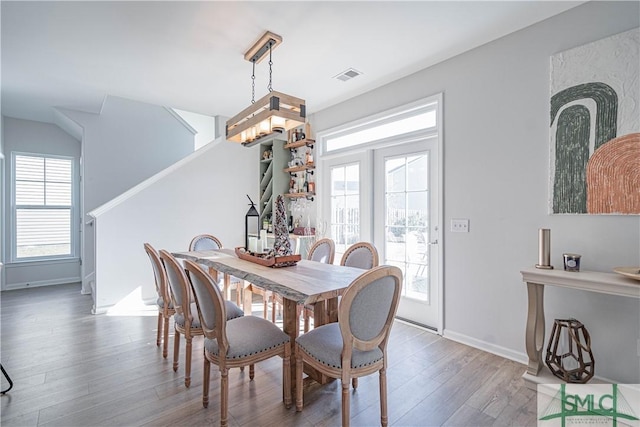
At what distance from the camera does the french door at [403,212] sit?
3324 millimetres

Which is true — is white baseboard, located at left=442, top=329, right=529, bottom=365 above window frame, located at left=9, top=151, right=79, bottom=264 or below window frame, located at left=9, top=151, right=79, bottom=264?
below

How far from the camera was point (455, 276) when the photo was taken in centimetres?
A: 306

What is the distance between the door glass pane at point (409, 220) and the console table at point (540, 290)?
1.16 metres

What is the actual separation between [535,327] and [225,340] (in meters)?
2.15

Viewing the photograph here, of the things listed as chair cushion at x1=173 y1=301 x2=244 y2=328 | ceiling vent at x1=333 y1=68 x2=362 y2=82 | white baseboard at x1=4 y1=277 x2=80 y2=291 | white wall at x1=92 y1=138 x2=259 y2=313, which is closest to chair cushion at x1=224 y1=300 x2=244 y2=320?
chair cushion at x1=173 y1=301 x2=244 y2=328

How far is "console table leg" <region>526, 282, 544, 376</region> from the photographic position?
2.26 meters

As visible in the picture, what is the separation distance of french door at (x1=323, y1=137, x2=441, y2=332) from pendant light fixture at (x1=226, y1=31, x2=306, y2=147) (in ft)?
5.08

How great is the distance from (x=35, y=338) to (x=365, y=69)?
4.32 meters

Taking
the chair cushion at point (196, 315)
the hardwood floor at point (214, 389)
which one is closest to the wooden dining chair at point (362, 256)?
the hardwood floor at point (214, 389)

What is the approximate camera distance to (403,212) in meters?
3.61

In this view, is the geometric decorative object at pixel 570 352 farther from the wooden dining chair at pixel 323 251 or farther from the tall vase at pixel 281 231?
the tall vase at pixel 281 231

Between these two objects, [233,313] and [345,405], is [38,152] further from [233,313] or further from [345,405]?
[345,405]

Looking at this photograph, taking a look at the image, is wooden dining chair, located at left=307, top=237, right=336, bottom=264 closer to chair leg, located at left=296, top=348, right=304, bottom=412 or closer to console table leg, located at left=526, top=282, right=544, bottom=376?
chair leg, located at left=296, top=348, right=304, bottom=412

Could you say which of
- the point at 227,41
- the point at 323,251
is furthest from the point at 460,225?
the point at 227,41
